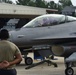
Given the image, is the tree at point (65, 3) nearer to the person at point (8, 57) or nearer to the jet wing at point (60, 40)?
the jet wing at point (60, 40)

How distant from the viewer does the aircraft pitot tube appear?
12822 millimetres

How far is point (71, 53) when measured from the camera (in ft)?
42.1

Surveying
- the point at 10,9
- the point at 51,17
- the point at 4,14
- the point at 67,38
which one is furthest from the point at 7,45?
the point at 10,9

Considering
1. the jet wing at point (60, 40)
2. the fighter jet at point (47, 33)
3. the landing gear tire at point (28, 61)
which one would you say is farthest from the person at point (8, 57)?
the landing gear tire at point (28, 61)

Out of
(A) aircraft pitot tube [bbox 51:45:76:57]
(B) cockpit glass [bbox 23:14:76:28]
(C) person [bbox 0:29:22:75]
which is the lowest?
(A) aircraft pitot tube [bbox 51:45:76:57]

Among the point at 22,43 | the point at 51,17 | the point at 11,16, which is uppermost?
the point at 51,17

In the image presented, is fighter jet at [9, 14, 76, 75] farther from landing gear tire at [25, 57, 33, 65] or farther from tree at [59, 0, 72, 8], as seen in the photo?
tree at [59, 0, 72, 8]

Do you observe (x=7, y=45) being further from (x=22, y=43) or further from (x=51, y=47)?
(x=22, y=43)

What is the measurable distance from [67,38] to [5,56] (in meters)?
7.39

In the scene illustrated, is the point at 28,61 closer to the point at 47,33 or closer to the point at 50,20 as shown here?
the point at 47,33

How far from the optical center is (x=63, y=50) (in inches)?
511

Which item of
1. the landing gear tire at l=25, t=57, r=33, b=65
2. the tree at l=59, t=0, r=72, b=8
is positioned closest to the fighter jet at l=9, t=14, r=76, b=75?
the landing gear tire at l=25, t=57, r=33, b=65

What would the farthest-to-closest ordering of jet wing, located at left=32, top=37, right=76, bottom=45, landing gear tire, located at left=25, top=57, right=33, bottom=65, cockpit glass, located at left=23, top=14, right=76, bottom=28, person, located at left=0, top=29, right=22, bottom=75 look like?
landing gear tire, located at left=25, top=57, right=33, bottom=65 < cockpit glass, located at left=23, top=14, right=76, bottom=28 < jet wing, located at left=32, top=37, right=76, bottom=45 < person, located at left=0, top=29, right=22, bottom=75

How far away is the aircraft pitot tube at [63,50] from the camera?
12822mm
